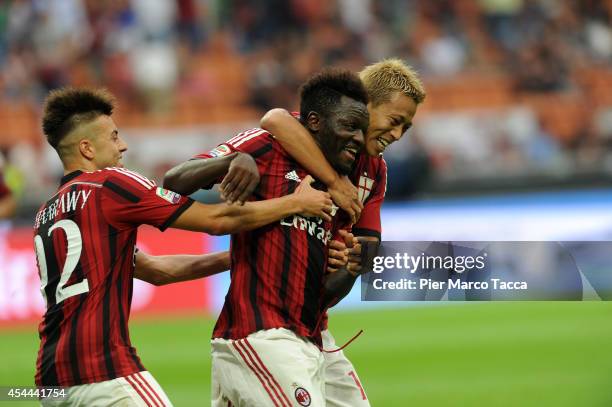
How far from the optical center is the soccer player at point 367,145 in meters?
4.25

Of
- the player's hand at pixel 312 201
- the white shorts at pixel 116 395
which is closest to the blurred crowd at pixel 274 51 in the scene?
Answer: the player's hand at pixel 312 201

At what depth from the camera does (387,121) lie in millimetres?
4480

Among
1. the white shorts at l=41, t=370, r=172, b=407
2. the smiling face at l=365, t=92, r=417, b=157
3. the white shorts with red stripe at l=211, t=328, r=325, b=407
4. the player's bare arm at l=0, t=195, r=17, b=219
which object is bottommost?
the white shorts at l=41, t=370, r=172, b=407

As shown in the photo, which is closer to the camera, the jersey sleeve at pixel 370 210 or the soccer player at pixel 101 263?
the soccer player at pixel 101 263

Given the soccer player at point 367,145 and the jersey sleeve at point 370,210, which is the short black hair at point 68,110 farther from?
the jersey sleeve at point 370,210

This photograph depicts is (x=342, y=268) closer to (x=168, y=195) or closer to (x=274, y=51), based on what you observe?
(x=168, y=195)

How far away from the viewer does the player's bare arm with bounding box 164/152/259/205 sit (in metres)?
4.00

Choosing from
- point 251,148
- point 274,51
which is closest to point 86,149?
point 251,148

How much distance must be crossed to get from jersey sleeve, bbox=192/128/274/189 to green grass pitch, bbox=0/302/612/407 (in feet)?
12.0

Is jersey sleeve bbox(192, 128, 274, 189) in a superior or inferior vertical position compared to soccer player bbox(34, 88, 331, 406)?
superior

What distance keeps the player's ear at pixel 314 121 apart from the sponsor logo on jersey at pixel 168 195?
65cm

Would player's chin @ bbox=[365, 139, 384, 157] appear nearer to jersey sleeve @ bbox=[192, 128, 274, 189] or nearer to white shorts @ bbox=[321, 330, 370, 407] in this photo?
jersey sleeve @ bbox=[192, 128, 274, 189]

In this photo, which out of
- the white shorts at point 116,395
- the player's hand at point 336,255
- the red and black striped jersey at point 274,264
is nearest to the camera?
the white shorts at point 116,395

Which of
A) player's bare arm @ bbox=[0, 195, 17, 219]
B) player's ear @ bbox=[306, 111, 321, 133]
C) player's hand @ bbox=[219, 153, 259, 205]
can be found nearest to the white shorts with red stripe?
player's hand @ bbox=[219, 153, 259, 205]
